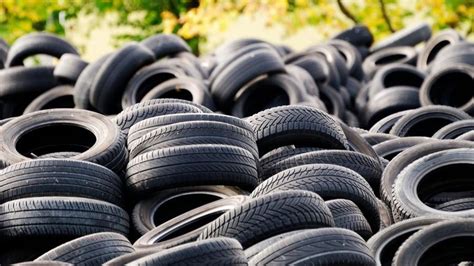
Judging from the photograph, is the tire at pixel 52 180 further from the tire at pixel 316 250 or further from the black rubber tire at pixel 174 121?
the tire at pixel 316 250

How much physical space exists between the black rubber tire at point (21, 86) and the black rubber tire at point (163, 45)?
137cm

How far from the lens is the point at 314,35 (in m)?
27.8

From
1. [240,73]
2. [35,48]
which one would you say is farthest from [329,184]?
A: [35,48]

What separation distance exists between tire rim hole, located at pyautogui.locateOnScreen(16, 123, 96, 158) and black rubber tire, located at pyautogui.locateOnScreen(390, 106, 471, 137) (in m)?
3.45

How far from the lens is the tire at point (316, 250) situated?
17.0ft

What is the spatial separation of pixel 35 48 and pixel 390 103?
4.83m

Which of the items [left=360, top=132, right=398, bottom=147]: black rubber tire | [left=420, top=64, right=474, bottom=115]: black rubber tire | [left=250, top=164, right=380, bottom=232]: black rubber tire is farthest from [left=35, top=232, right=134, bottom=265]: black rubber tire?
[left=420, top=64, right=474, bottom=115]: black rubber tire

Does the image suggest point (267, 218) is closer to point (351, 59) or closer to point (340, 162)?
point (340, 162)

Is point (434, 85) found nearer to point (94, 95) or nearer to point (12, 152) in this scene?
point (94, 95)

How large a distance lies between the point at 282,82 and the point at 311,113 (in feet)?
13.5

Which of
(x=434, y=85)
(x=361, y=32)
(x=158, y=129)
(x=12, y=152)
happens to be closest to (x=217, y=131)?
(x=158, y=129)

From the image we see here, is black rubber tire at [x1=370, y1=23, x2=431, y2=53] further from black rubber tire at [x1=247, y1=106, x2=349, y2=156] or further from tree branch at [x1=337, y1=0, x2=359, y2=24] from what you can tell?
black rubber tire at [x1=247, y1=106, x2=349, y2=156]

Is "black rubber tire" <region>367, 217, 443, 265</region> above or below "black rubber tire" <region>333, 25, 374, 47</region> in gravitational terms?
below

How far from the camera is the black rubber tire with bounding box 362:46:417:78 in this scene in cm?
1571
